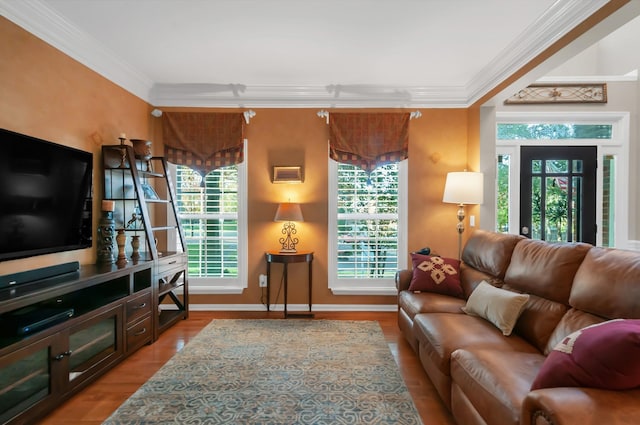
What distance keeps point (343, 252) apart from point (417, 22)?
2.55 meters

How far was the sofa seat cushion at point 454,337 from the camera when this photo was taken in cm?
192

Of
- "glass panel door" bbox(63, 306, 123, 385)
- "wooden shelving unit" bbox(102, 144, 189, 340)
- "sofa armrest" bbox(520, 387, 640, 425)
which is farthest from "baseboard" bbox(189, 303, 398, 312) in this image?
"sofa armrest" bbox(520, 387, 640, 425)

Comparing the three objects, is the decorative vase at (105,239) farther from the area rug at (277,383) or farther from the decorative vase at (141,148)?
the area rug at (277,383)

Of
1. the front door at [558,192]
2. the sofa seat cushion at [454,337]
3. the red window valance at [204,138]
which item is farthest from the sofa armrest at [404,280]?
the red window valance at [204,138]

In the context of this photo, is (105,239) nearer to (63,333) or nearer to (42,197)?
(42,197)

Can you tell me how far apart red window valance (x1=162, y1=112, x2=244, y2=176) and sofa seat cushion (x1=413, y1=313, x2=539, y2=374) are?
2804mm

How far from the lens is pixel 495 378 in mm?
1508

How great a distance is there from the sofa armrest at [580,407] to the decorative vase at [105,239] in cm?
319

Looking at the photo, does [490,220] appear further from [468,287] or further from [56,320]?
[56,320]

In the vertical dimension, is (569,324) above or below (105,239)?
below

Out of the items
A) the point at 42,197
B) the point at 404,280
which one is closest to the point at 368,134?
the point at 404,280

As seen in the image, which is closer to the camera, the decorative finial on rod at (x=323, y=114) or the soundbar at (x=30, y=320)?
the soundbar at (x=30, y=320)

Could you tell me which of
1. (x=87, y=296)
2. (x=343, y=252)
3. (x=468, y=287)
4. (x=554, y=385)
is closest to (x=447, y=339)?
(x=554, y=385)

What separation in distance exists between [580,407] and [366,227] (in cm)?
310
